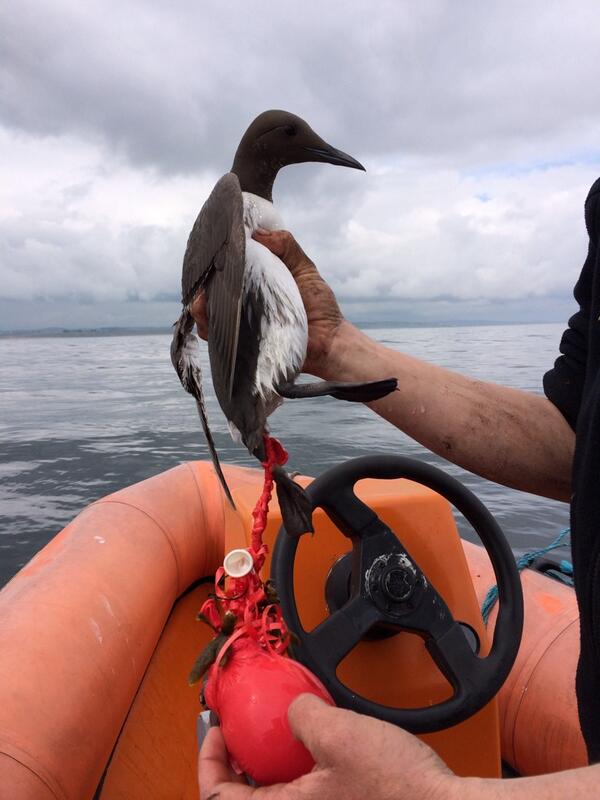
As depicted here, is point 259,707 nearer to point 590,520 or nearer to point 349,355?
point 590,520

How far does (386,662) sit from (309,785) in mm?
935

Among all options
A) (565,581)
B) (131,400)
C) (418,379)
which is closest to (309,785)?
(418,379)

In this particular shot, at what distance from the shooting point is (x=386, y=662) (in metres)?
1.74

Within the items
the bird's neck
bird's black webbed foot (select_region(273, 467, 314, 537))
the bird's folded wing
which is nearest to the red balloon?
bird's black webbed foot (select_region(273, 467, 314, 537))

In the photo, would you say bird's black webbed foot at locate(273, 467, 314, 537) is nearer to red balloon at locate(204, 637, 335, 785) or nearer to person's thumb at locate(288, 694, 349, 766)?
red balloon at locate(204, 637, 335, 785)

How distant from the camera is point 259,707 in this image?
3.28ft

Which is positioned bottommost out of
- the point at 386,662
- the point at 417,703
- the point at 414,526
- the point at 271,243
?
the point at 417,703

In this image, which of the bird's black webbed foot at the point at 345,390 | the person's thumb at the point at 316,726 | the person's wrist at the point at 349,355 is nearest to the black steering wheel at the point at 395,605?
the person's wrist at the point at 349,355

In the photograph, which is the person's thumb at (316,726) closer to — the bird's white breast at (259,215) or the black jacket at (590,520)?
the black jacket at (590,520)

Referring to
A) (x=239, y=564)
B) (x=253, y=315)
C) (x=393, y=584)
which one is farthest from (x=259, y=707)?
(x=253, y=315)

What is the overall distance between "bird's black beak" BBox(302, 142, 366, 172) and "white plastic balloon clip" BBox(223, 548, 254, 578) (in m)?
1.05

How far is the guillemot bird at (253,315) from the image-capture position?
→ 1.31 metres

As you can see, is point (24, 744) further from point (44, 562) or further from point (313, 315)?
point (313, 315)

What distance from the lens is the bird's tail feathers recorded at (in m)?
1.58
